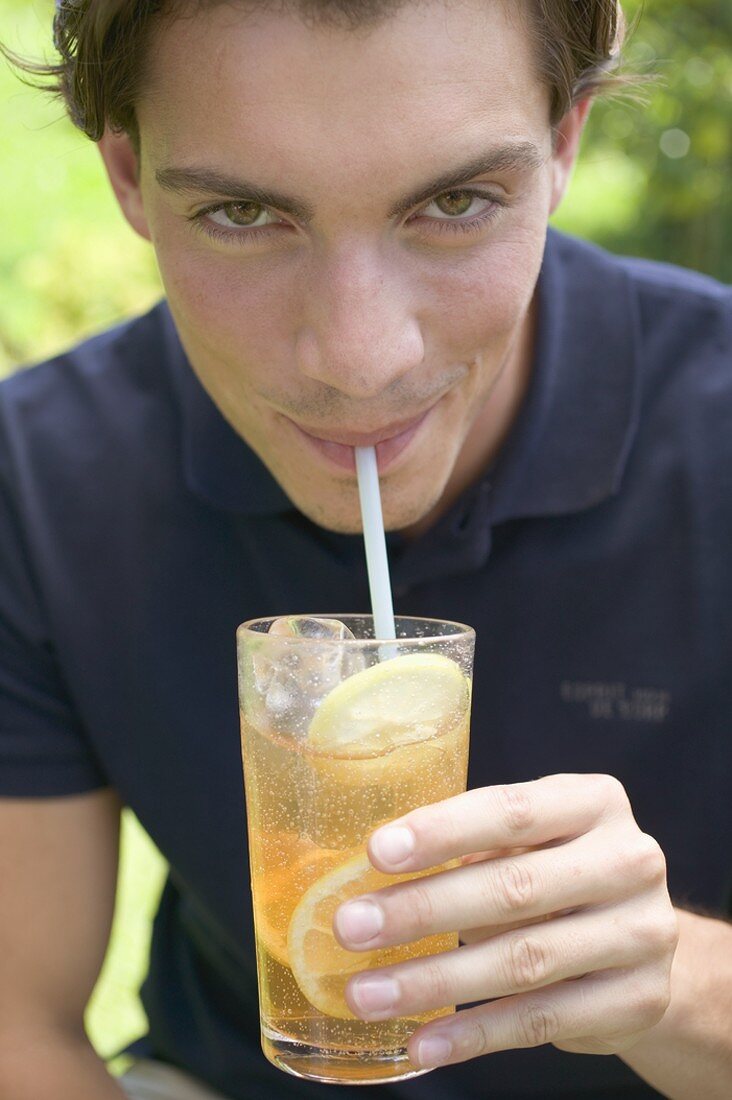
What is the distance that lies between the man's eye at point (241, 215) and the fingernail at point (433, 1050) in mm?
898

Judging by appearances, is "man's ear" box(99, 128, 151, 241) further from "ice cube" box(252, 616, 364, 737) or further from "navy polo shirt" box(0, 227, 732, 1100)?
"ice cube" box(252, 616, 364, 737)

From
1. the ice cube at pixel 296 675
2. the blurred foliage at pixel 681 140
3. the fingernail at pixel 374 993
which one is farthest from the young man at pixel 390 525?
the blurred foliage at pixel 681 140

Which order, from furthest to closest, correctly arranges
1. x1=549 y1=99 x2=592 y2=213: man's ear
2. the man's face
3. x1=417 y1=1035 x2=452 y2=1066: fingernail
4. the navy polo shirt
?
1. the navy polo shirt
2. x1=549 y1=99 x2=592 y2=213: man's ear
3. the man's face
4. x1=417 y1=1035 x2=452 y2=1066: fingernail

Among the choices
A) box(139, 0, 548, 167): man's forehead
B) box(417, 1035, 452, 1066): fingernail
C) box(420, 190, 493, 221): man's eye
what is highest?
box(139, 0, 548, 167): man's forehead

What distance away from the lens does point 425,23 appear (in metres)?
1.41

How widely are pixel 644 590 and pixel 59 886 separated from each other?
1011 mm

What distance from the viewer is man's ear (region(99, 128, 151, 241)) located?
71.8 inches

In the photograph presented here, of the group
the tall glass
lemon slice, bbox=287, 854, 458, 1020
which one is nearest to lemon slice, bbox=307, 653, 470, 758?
the tall glass

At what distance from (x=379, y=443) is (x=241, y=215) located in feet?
1.05

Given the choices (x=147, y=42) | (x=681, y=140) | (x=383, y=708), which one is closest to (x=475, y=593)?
(x=383, y=708)

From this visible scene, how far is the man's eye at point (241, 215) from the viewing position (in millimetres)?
1520

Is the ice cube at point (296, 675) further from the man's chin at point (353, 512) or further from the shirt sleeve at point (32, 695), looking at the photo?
the shirt sleeve at point (32, 695)

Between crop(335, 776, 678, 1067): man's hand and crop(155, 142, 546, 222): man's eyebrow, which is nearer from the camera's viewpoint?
crop(335, 776, 678, 1067): man's hand

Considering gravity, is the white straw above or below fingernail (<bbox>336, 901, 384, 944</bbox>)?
above
